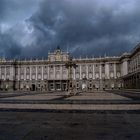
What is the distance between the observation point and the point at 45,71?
122062 mm

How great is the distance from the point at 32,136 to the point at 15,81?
121007 millimetres

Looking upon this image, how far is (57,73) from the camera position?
397ft

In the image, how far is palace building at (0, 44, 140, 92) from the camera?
11612 cm

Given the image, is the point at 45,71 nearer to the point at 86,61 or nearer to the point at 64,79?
the point at 64,79

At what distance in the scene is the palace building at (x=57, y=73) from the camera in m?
116

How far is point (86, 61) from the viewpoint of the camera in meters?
120

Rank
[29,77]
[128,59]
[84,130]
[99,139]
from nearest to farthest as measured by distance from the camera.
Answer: [99,139], [84,130], [128,59], [29,77]

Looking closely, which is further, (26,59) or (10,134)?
(26,59)

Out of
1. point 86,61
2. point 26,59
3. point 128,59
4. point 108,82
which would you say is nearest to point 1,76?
point 26,59

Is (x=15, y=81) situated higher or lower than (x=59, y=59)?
lower

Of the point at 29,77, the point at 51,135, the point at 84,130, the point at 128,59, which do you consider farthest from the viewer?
the point at 29,77

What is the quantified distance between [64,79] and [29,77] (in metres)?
19.1

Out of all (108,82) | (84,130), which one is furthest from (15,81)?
(84,130)

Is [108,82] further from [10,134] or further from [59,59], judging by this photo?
[10,134]
